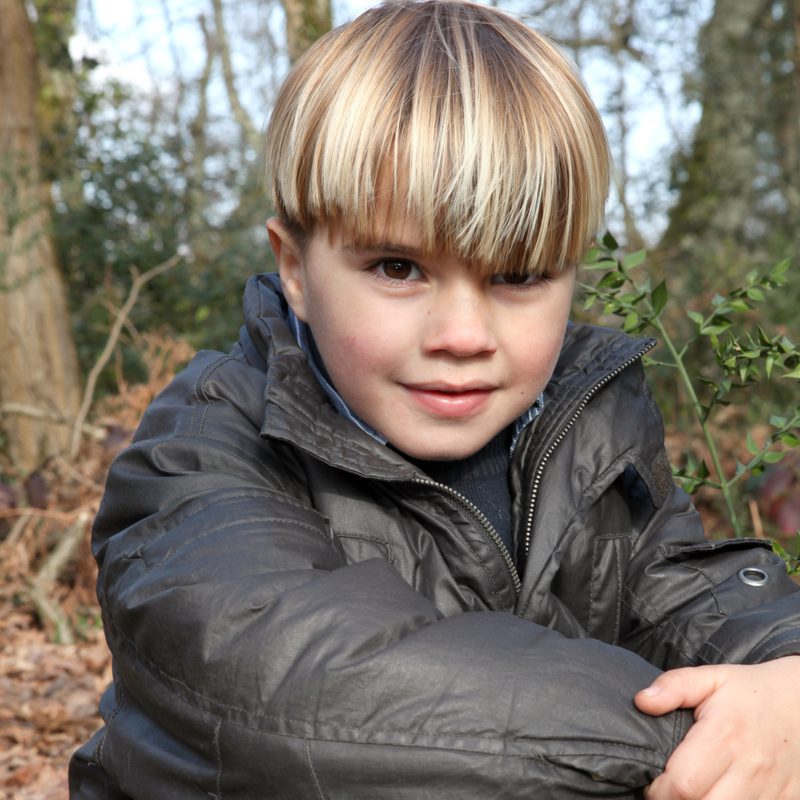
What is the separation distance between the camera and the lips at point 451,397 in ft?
6.03

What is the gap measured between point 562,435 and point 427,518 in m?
0.35

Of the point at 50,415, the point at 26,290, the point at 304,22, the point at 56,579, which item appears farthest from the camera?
the point at 304,22

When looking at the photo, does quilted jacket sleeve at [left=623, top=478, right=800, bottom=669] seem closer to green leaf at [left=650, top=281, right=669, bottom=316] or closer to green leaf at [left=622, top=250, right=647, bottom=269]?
green leaf at [left=650, top=281, right=669, bottom=316]

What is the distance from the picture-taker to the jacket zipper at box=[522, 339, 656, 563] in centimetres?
202

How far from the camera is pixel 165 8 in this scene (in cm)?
1116

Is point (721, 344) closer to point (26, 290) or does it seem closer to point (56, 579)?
point (56, 579)

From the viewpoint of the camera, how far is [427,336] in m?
1.78

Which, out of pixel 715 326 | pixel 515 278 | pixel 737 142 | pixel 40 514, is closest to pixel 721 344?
pixel 715 326

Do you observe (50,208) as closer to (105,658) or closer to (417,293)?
(105,658)

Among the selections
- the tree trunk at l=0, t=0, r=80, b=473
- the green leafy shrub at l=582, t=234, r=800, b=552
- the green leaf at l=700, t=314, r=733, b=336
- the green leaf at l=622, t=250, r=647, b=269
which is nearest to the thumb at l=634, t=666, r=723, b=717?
the green leafy shrub at l=582, t=234, r=800, b=552

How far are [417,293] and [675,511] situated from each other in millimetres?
786

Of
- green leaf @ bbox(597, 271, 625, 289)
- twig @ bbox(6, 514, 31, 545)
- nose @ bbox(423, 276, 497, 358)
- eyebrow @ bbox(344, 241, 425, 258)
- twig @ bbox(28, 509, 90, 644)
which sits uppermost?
eyebrow @ bbox(344, 241, 425, 258)

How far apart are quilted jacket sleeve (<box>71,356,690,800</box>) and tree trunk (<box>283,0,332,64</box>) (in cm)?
636

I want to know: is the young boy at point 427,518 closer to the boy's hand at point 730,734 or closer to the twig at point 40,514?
the boy's hand at point 730,734
